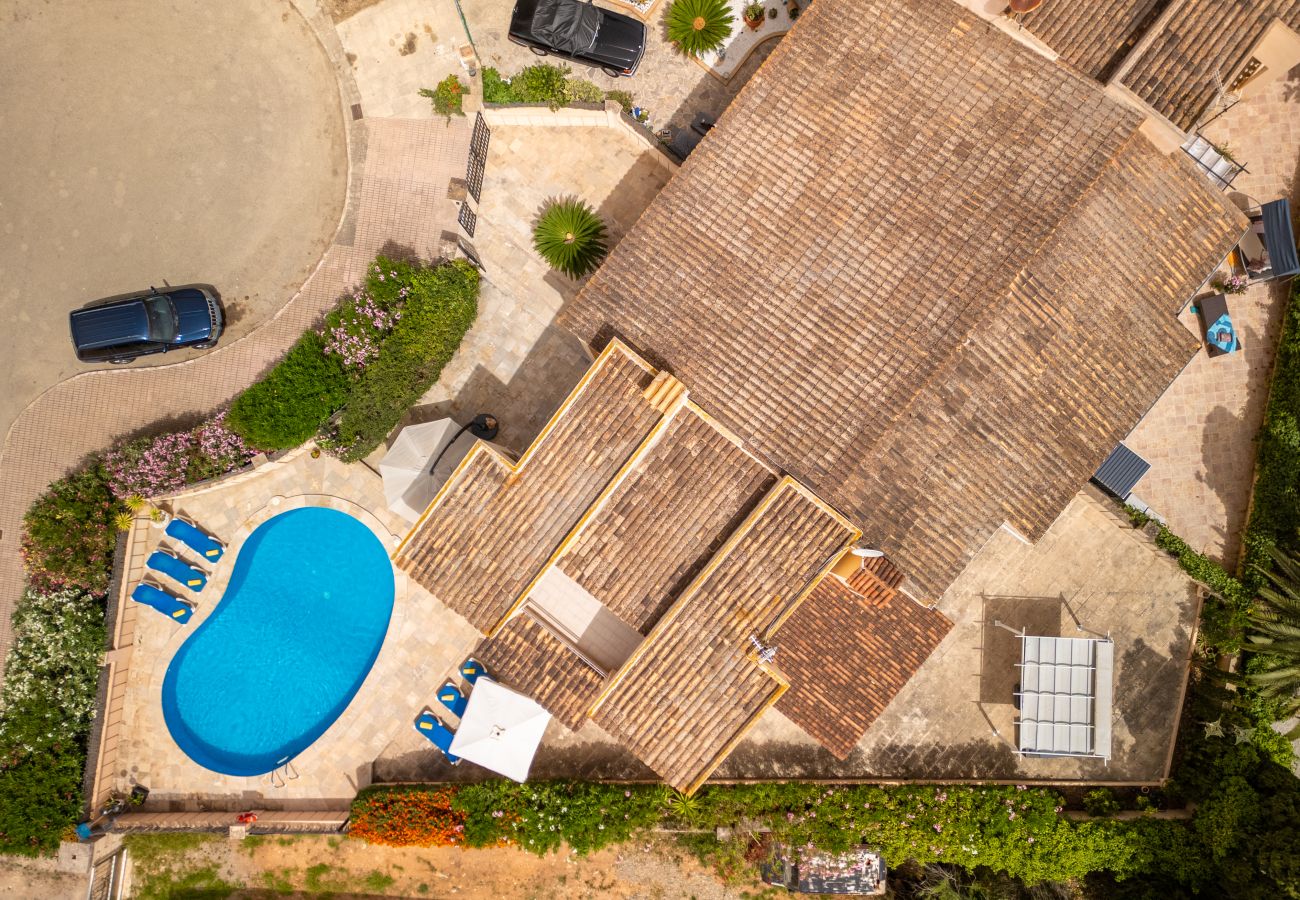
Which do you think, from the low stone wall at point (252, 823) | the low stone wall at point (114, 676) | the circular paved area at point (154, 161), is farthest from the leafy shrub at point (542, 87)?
the low stone wall at point (252, 823)

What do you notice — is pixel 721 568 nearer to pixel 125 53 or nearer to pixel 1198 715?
pixel 1198 715

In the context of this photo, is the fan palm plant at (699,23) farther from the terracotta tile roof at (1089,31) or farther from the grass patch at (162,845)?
the grass patch at (162,845)

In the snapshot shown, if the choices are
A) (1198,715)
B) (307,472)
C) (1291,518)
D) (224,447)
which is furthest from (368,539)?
(1291,518)

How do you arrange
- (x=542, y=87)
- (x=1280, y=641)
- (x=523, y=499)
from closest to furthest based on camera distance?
1. (x=523, y=499)
2. (x=1280, y=641)
3. (x=542, y=87)

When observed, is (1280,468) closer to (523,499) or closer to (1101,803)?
(1101,803)

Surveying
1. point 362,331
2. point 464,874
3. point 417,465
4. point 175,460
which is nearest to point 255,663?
point 175,460
